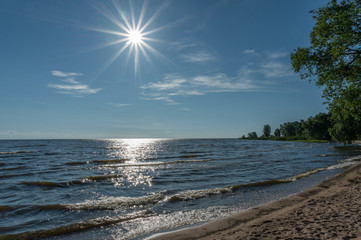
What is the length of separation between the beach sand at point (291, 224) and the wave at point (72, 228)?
278cm

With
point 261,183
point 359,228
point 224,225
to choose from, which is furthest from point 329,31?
point 224,225

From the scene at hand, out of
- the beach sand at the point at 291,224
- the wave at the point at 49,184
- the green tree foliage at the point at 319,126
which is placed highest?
the green tree foliage at the point at 319,126

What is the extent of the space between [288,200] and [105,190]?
11809 millimetres

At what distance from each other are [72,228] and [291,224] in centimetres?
812

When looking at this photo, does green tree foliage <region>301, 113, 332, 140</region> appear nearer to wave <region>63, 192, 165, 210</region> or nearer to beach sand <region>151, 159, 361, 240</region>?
beach sand <region>151, 159, 361, 240</region>

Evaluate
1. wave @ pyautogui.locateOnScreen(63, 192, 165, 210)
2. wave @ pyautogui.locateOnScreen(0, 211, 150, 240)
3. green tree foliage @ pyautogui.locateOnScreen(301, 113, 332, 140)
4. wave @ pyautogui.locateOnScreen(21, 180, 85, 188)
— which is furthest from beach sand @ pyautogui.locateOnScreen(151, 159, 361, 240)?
green tree foliage @ pyautogui.locateOnScreen(301, 113, 332, 140)

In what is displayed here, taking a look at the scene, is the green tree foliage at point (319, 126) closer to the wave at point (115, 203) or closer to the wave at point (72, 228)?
the wave at point (115, 203)

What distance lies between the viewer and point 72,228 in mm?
8578

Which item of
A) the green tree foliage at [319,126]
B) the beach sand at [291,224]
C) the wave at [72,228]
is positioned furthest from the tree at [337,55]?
the green tree foliage at [319,126]

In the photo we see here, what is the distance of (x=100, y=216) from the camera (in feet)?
32.7

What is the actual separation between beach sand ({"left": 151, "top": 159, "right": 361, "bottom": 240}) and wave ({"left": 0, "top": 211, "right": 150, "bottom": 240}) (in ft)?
9.11

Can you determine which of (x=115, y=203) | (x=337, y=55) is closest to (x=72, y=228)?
(x=115, y=203)

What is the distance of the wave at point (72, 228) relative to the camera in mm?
7984

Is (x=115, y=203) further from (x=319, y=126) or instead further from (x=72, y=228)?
(x=319, y=126)
